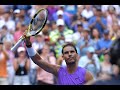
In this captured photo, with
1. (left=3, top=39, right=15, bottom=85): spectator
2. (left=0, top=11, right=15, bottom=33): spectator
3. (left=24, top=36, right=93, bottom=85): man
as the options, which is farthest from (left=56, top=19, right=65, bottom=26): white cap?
(left=24, top=36, right=93, bottom=85): man

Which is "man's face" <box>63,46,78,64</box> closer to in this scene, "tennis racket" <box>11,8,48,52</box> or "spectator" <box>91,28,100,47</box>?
"tennis racket" <box>11,8,48,52</box>

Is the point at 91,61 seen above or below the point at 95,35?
below

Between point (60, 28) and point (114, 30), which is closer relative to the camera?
point (114, 30)

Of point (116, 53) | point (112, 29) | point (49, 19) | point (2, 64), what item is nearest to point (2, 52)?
point (2, 64)

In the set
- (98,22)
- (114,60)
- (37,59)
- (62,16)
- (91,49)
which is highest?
(62,16)

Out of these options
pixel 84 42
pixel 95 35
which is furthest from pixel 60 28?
pixel 95 35

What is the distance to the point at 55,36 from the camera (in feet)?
23.0

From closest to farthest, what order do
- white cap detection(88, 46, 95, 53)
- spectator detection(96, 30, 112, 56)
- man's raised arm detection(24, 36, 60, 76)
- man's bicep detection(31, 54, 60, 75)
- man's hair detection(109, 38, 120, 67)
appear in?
1. man's hair detection(109, 38, 120, 67)
2. man's raised arm detection(24, 36, 60, 76)
3. man's bicep detection(31, 54, 60, 75)
4. spectator detection(96, 30, 112, 56)
5. white cap detection(88, 46, 95, 53)

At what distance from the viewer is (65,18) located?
7.09m

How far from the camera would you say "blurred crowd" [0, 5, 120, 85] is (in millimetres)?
6766

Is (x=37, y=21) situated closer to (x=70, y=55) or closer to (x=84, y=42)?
(x=70, y=55)

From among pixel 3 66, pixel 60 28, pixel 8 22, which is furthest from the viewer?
pixel 60 28

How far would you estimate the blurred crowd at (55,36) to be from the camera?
22.2 feet

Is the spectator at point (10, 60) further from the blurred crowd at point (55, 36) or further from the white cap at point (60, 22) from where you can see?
the white cap at point (60, 22)
